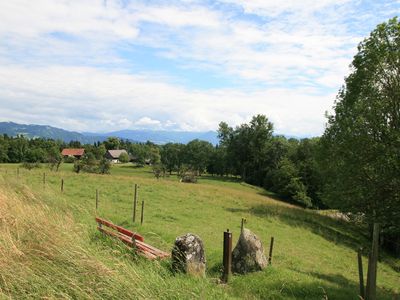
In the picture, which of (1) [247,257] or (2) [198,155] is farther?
(2) [198,155]

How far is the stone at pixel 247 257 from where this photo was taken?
1212 cm

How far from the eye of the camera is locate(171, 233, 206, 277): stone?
9930 millimetres

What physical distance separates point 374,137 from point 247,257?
13.6 meters

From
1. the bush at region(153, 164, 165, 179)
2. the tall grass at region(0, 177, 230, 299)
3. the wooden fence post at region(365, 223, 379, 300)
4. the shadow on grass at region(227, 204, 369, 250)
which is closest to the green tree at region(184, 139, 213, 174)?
the bush at region(153, 164, 165, 179)

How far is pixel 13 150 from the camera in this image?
13262 centimetres

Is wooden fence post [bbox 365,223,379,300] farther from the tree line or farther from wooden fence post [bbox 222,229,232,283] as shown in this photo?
the tree line

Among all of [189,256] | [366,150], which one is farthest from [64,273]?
[366,150]

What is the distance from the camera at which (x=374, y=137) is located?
21.4m

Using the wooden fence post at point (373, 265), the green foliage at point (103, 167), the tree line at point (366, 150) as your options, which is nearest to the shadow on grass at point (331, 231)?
the tree line at point (366, 150)

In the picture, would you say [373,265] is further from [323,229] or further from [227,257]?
[323,229]

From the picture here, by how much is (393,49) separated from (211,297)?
86.9ft

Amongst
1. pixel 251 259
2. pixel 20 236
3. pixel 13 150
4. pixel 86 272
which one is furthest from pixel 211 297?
pixel 13 150

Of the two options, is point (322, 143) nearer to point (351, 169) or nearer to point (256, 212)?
point (256, 212)

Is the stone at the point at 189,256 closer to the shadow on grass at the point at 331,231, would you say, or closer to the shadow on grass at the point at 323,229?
the shadow on grass at the point at 331,231
